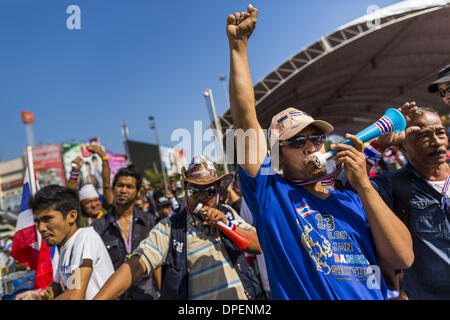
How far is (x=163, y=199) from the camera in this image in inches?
214

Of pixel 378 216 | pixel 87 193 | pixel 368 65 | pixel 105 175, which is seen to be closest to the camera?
pixel 378 216

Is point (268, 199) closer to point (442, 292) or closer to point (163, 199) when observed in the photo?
point (442, 292)

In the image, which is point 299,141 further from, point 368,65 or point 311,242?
point 368,65

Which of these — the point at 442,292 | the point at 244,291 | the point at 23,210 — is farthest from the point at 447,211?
the point at 23,210

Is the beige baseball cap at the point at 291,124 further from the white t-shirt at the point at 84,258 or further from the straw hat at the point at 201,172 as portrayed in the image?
the white t-shirt at the point at 84,258

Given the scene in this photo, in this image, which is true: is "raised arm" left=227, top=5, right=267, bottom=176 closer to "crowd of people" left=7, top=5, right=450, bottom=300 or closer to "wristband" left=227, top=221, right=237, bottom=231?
"crowd of people" left=7, top=5, right=450, bottom=300

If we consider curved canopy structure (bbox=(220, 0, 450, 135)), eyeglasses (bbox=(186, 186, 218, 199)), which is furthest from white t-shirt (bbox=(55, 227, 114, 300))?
curved canopy structure (bbox=(220, 0, 450, 135))

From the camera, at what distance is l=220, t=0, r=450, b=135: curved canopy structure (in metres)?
13.5

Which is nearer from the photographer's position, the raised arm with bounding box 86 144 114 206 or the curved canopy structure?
the raised arm with bounding box 86 144 114 206

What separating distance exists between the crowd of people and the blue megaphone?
6cm

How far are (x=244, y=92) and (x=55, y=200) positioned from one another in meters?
1.69

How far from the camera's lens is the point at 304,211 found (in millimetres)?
1381

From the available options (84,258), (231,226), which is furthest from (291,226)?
(84,258)
